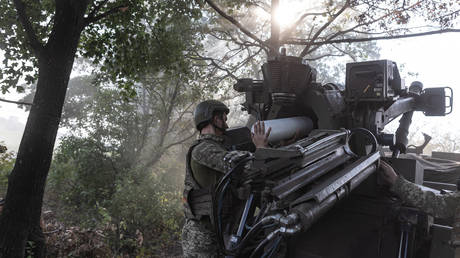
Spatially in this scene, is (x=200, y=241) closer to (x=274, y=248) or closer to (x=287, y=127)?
(x=274, y=248)

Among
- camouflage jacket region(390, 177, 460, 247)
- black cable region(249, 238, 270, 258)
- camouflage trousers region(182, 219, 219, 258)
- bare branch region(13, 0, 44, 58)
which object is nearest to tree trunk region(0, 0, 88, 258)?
bare branch region(13, 0, 44, 58)

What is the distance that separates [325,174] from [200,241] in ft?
4.98

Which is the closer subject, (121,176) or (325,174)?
(325,174)

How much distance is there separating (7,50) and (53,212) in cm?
560

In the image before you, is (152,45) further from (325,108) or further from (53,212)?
(53,212)

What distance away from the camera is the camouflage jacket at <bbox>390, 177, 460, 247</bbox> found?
3631 mm

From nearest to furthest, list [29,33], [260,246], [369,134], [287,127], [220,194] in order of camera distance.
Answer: [260,246] → [220,194] → [369,134] → [287,127] → [29,33]

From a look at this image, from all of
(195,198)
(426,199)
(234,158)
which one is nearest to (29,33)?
(195,198)

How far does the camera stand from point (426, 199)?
374cm

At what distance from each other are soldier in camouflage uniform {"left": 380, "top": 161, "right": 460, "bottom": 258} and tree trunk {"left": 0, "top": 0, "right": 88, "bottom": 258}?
13.5ft

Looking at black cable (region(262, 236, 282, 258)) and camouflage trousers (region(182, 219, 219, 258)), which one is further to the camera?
camouflage trousers (region(182, 219, 219, 258))

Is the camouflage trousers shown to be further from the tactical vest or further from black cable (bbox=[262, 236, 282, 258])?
black cable (bbox=[262, 236, 282, 258])

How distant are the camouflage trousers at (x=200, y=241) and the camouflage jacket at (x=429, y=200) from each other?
2.03m

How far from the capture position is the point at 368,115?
15.2 ft
